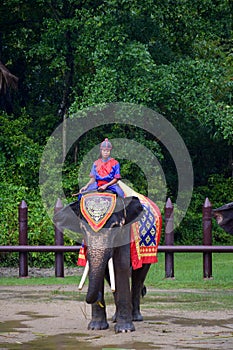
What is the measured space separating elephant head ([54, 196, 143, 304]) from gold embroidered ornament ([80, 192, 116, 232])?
0.04 meters

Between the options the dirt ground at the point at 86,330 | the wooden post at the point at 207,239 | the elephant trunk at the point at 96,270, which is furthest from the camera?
the wooden post at the point at 207,239

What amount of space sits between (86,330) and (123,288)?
1.97ft

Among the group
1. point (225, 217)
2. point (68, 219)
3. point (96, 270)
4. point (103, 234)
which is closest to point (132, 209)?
point (103, 234)

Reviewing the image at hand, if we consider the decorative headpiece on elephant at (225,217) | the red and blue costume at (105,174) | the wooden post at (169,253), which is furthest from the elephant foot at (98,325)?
the wooden post at (169,253)

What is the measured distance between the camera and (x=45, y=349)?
8414mm

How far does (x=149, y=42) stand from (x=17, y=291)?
31.0 ft

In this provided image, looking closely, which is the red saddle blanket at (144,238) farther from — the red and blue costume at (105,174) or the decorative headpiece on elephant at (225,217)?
the decorative headpiece on elephant at (225,217)

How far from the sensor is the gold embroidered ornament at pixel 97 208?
30.3 ft

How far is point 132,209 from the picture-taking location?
31.9 ft

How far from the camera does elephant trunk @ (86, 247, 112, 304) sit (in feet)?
29.2

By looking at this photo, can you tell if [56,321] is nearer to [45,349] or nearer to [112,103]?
[45,349]

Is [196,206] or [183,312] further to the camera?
[196,206]

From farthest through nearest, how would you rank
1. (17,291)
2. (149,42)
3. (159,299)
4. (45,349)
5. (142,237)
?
1. (149,42)
2. (17,291)
3. (159,299)
4. (142,237)
5. (45,349)

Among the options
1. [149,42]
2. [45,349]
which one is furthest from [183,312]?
[149,42]
